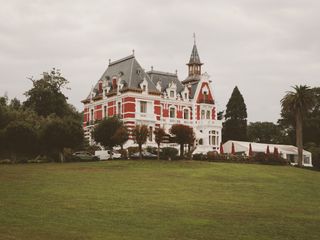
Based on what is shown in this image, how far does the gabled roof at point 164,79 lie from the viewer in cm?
7481

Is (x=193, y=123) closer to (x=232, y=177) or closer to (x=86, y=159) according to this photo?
(x=86, y=159)

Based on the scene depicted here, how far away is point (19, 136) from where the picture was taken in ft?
183

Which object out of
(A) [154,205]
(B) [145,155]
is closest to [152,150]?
(B) [145,155]

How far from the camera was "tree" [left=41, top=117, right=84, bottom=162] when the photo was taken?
5572cm

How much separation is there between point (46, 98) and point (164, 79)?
18.8m

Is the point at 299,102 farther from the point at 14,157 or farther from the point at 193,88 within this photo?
the point at 14,157

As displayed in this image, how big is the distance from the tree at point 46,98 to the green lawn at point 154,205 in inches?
1451

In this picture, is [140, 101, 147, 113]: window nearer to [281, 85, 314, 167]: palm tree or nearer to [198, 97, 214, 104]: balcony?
[198, 97, 214, 104]: balcony

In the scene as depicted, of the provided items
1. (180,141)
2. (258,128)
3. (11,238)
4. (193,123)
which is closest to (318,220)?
(11,238)

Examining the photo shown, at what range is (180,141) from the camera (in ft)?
188

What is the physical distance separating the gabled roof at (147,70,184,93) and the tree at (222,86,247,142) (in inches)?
599

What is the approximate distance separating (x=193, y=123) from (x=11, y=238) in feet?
191

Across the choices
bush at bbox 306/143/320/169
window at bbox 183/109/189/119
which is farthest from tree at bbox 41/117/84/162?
bush at bbox 306/143/320/169

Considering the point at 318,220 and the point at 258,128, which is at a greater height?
the point at 258,128
